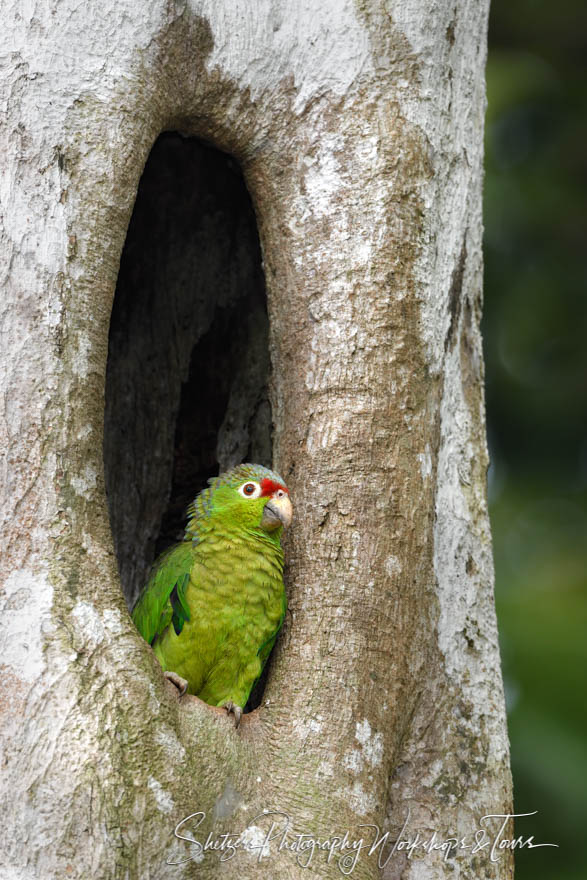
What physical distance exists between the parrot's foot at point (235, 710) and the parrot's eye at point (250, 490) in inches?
28.4

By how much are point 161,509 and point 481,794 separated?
1.87 metres

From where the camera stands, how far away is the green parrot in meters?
3.28

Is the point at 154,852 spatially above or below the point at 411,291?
below

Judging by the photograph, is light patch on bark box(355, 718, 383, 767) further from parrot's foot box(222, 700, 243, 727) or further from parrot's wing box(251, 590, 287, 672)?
parrot's wing box(251, 590, 287, 672)

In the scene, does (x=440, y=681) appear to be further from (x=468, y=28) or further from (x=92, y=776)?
(x=468, y=28)

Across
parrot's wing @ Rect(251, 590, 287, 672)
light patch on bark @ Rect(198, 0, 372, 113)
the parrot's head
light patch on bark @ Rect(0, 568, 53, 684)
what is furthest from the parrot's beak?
light patch on bark @ Rect(198, 0, 372, 113)

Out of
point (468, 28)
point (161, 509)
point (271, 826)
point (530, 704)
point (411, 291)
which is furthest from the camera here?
point (530, 704)

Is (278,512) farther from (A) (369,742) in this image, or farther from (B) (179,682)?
(A) (369,742)

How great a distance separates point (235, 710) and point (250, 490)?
2.52 ft

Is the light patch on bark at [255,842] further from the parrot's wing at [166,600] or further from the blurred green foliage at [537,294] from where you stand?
the blurred green foliage at [537,294]

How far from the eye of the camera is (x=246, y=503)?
343cm

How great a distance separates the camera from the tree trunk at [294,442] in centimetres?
254

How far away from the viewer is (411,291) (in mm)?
3213

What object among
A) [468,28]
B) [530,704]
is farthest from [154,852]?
[530,704]
